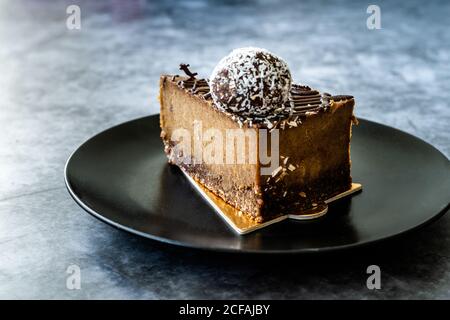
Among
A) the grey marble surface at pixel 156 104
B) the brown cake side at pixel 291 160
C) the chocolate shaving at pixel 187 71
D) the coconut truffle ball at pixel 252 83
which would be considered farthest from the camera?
the chocolate shaving at pixel 187 71

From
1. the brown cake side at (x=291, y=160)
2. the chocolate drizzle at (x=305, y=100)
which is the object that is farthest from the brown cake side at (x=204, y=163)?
the chocolate drizzle at (x=305, y=100)

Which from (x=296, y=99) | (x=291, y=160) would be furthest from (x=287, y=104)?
(x=291, y=160)

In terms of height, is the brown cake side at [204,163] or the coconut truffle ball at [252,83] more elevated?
the coconut truffle ball at [252,83]

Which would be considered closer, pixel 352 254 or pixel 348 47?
pixel 352 254

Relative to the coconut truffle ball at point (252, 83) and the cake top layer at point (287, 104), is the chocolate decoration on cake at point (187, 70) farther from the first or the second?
the coconut truffle ball at point (252, 83)

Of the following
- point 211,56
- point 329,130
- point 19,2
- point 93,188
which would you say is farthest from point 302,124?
point 19,2

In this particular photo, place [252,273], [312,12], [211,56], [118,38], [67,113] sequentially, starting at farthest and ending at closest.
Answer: [312,12], [118,38], [211,56], [67,113], [252,273]

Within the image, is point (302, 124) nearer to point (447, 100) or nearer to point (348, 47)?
point (447, 100)

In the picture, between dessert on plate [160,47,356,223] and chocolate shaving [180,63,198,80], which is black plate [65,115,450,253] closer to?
dessert on plate [160,47,356,223]

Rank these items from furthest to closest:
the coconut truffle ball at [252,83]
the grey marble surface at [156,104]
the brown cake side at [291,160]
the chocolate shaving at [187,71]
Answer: the chocolate shaving at [187,71]
the brown cake side at [291,160]
the coconut truffle ball at [252,83]
the grey marble surface at [156,104]
